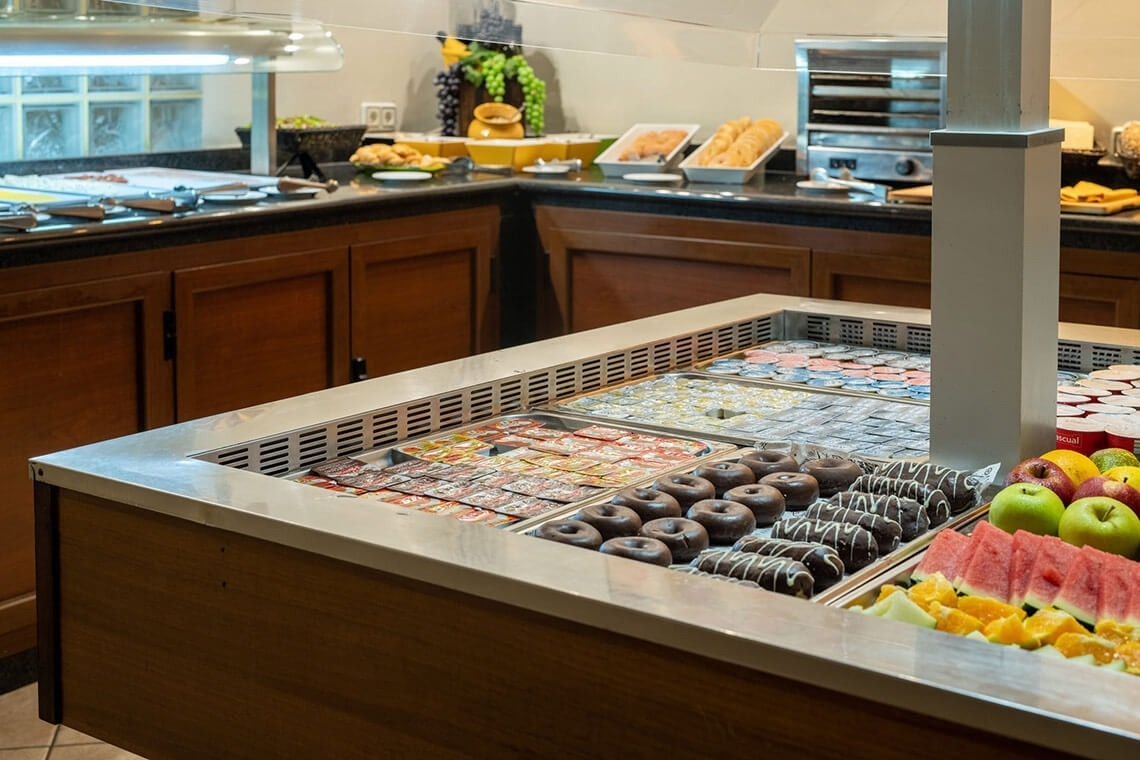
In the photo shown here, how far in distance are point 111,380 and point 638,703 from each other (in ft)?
8.49

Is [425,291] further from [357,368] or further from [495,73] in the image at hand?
[495,73]

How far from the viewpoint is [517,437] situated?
2.26 meters

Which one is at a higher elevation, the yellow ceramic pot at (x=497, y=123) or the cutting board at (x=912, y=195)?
the yellow ceramic pot at (x=497, y=123)

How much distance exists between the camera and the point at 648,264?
4.88m

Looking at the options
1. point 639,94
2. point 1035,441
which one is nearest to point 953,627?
point 1035,441

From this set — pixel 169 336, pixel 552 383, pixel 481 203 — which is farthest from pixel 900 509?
pixel 481 203

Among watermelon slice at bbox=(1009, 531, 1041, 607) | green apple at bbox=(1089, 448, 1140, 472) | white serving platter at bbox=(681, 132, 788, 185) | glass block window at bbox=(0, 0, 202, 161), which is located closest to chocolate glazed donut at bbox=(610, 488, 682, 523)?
watermelon slice at bbox=(1009, 531, 1041, 607)

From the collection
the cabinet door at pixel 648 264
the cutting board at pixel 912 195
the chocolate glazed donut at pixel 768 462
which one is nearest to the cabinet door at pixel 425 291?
the cabinet door at pixel 648 264

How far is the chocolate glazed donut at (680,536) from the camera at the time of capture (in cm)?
174

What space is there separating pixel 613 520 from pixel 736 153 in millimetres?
3310

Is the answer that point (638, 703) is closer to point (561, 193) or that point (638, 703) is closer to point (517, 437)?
point (517, 437)

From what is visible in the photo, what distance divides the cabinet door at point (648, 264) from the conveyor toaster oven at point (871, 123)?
46 centimetres

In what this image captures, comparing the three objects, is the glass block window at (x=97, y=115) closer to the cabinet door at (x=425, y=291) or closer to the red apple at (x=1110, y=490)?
the cabinet door at (x=425, y=291)

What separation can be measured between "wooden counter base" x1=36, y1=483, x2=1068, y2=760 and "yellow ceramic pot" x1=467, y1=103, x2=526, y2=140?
3.79m
